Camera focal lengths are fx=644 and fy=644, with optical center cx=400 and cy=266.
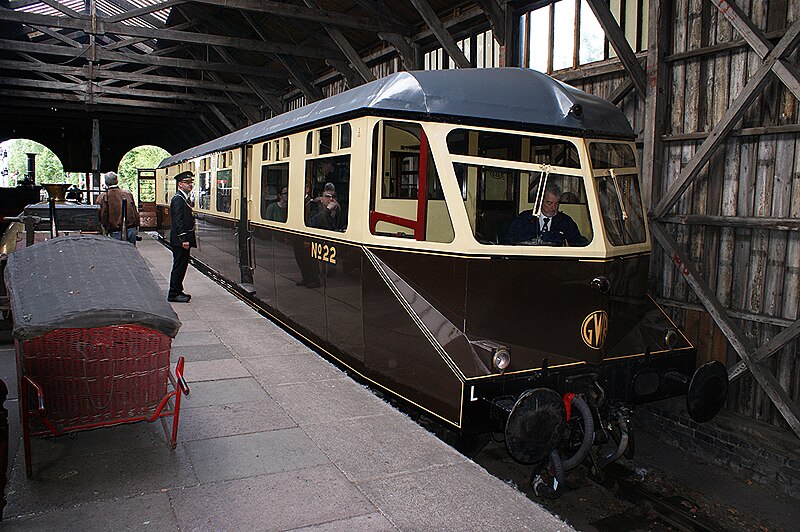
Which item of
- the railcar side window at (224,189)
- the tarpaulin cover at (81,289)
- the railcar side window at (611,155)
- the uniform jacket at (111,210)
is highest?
the railcar side window at (611,155)

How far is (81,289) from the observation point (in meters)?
3.71

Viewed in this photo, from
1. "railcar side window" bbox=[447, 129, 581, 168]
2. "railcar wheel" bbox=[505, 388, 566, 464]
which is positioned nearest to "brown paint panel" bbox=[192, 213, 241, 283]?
"railcar side window" bbox=[447, 129, 581, 168]

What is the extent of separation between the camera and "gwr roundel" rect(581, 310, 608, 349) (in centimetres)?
482

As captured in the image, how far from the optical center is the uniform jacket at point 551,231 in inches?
198

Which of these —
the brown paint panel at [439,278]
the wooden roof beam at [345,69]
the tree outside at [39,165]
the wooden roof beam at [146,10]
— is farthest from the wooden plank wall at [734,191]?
the tree outside at [39,165]

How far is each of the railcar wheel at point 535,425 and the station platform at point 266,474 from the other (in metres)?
0.43

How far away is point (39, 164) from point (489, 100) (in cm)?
7372

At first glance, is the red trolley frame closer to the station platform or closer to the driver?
the station platform

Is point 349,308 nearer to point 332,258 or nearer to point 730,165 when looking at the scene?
point 332,258

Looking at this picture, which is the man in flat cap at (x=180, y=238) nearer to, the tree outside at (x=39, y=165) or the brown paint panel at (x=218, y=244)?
the brown paint panel at (x=218, y=244)

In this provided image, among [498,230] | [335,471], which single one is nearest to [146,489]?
[335,471]

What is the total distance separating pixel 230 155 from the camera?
1005 centimetres

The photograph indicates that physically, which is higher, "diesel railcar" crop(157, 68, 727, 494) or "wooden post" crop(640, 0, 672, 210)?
"wooden post" crop(640, 0, 672, 210)

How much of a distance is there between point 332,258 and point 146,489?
9.26 ft
